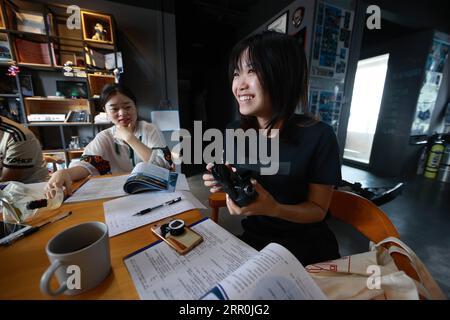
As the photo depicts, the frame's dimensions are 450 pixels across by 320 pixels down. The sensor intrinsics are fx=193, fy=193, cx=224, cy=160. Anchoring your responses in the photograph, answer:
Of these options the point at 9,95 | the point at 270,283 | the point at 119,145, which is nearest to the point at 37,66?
the point at 9,95

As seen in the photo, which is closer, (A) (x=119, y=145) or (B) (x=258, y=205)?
(B) (x=258, y=205)

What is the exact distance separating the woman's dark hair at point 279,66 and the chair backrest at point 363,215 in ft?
1.26

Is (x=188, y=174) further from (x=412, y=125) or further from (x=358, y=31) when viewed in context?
(x=412, y=125)

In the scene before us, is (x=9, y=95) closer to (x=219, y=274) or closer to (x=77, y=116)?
(x=77, y=116)

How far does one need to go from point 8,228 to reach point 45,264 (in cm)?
24

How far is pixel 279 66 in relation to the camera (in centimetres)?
64

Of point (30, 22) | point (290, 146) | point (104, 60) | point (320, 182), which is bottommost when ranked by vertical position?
point (320, 182)

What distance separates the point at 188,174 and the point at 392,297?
10.4 ft

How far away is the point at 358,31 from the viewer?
195 cm

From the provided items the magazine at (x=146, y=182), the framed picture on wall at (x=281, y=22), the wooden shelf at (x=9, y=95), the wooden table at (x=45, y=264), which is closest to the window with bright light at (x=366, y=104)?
the framed picture on wall at (x=281, y=22)

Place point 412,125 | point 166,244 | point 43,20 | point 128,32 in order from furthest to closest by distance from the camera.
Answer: point 412,125 < point 128,32 < point 43,20 < point 166,244

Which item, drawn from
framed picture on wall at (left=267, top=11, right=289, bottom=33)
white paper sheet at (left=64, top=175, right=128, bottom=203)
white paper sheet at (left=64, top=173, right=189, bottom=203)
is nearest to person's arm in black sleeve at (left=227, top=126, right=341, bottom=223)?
white paper sheet at (left=64, top=173, right=189, bottom=203)
